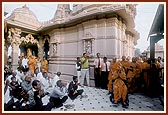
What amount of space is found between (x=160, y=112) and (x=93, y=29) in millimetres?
1975

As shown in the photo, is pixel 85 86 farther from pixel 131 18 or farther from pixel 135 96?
pixel 131 18

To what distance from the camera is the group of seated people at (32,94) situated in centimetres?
228

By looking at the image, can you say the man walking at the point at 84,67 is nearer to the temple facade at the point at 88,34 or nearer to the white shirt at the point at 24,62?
the temple facade at the point at 88,34

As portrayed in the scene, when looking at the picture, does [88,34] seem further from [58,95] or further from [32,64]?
[58,95]

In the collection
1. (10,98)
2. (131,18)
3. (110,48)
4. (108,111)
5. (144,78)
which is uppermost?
(131,18)

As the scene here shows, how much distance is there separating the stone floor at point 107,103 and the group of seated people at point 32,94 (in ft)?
0.35

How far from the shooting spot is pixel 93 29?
3512 millimetres

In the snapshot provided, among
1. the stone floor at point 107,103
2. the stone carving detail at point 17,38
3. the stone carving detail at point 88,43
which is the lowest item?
the stone floor at point 107,103

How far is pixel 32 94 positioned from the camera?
7.44 ft

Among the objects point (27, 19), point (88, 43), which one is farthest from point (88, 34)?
point (27, 19)

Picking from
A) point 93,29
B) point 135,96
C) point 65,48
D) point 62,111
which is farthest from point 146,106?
point 65,48

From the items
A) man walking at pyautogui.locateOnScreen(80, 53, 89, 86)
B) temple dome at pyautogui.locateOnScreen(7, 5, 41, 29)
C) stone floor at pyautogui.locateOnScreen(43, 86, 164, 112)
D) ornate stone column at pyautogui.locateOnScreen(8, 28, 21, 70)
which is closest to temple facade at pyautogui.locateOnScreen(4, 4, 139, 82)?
ornate stone column at pyautogui.locateOnScreen(8, 28, 21, 70)

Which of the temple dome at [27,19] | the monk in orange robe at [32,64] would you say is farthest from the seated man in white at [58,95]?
the temple dome at [27,19]

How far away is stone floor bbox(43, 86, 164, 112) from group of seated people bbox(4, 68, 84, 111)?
0.11 meters
